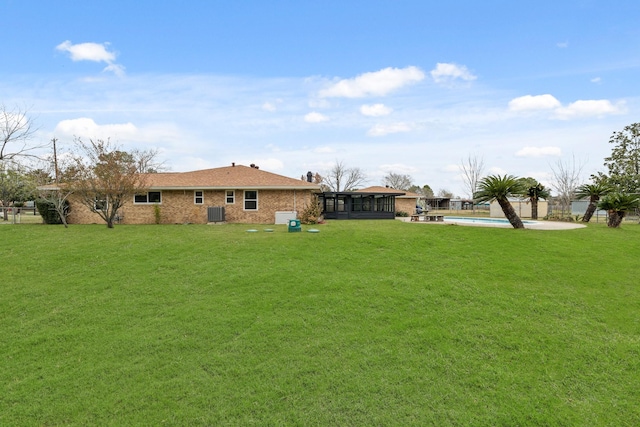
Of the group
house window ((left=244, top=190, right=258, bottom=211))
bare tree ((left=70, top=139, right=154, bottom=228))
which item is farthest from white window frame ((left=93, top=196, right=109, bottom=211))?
house window ((left=244, top=190, right=258, bottom=211))

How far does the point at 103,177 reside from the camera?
16141mm

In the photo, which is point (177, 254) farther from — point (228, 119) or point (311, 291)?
point (228, 119)

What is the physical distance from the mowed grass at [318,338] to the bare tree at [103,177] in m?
6.55

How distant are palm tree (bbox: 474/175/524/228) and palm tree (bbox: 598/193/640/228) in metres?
6.76

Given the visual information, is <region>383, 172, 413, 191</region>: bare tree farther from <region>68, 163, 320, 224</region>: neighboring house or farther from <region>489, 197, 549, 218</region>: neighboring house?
<region>68, 163, 320, 224</region>: neighboring house

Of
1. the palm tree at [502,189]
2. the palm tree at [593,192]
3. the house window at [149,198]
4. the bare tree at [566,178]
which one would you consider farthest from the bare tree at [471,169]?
the house window at [149,198]

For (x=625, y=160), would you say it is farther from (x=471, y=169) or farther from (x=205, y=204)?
(x=205, y=204)

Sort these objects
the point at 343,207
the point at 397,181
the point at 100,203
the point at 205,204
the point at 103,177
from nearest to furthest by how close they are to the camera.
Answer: the point at 103,177, the point at 100,203, the point at 205,204, the point at 343,207, the point at 397,181

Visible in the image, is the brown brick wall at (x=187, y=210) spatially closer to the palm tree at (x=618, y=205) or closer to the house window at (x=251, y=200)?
the house window at (x=251, y=200)

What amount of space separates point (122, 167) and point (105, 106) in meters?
4.66

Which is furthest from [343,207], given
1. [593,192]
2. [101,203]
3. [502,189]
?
[593,192]

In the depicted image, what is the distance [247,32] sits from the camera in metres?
15.9

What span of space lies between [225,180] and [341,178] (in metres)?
38.9

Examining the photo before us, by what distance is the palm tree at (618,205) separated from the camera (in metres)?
17.4
